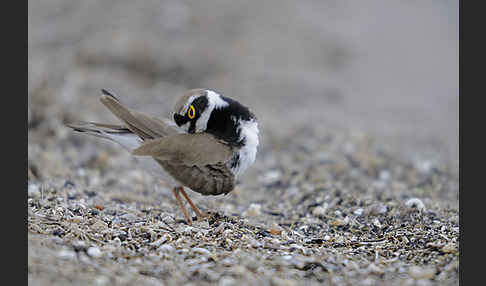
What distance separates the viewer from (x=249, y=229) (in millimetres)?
4348

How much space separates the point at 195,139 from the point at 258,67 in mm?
5947

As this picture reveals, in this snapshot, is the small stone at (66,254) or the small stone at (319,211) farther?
the small stone at (319,211)

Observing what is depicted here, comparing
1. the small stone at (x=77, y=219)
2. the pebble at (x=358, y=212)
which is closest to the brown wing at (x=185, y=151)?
the small stone at (x=77, y=219)

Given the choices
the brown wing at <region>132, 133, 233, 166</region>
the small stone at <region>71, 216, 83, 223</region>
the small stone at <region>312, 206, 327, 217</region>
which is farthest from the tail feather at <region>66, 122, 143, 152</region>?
the small stone at <region>312, 206, 327, 217</region>

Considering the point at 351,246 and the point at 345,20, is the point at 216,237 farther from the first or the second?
the point at 345,20

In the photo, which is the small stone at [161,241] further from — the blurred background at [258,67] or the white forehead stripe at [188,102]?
the blurred background at [258,67]

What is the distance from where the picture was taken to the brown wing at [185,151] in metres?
4.38

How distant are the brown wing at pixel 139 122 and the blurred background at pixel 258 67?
8.56ft

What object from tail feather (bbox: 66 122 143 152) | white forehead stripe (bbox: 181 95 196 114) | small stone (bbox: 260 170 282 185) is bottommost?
small stone (bbox: 260 170 282 185)

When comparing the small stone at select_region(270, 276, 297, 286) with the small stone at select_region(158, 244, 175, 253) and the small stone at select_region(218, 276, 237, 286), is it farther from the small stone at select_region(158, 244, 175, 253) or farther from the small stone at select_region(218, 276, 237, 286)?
the small stone at select_region(158, 244, 175, 253)

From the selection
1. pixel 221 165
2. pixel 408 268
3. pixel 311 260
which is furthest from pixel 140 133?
pixel 408 268

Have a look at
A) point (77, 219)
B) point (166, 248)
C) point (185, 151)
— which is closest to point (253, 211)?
point (185, 151)

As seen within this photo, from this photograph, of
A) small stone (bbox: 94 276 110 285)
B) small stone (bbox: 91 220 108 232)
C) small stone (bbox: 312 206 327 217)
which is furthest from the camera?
small stone (bbox: 312 206 327 217)

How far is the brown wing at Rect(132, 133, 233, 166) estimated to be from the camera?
4.38 metres
